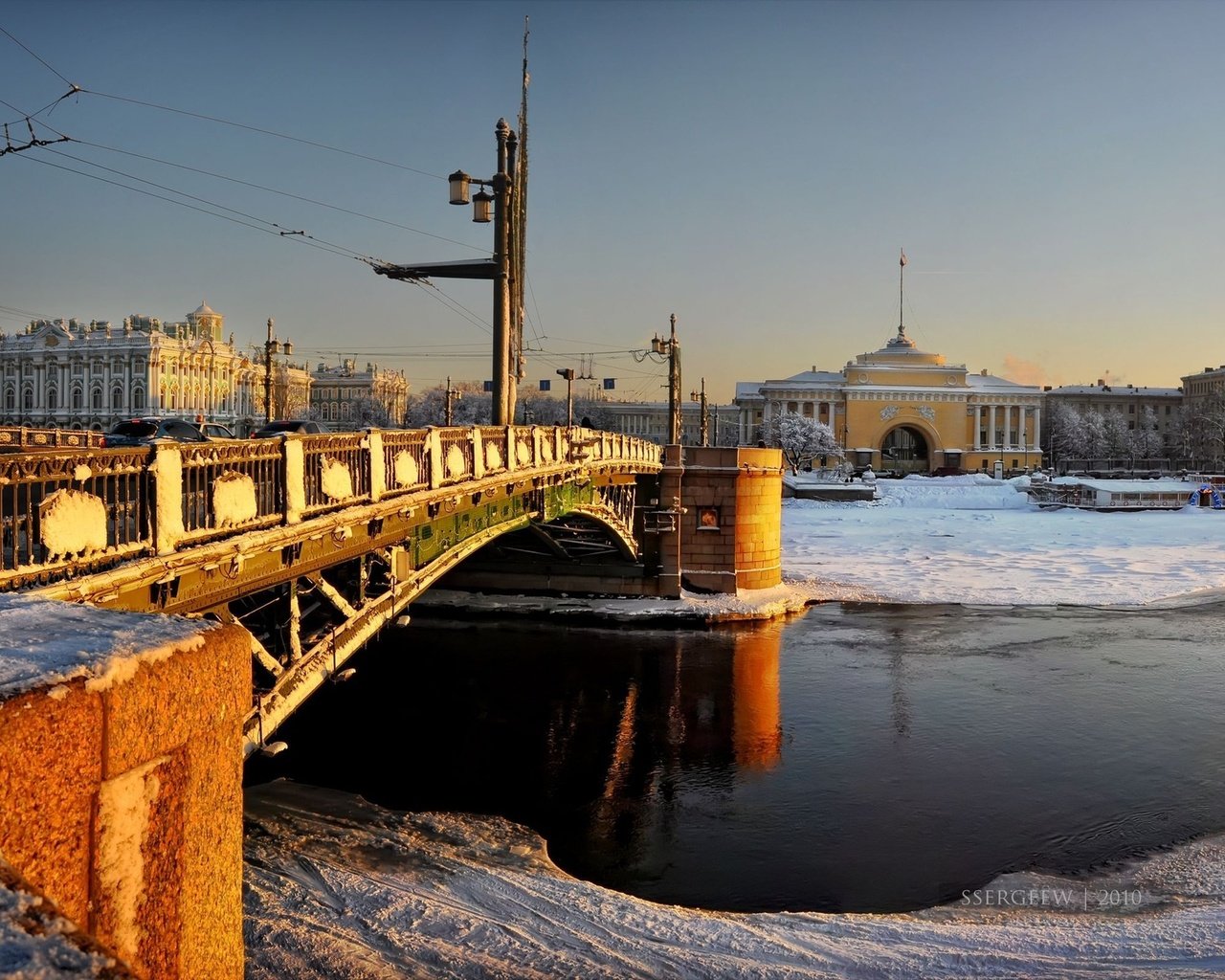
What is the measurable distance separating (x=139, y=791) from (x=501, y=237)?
1232cm

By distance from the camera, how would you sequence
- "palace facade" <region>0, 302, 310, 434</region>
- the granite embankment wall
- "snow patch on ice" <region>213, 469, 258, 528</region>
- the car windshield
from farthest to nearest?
"palace facade" <region>0, 302, 310, 434</region>, the car windshield, "snow patch on ice" <region>213, 469, 258, 528</region>, the granite embankment wall

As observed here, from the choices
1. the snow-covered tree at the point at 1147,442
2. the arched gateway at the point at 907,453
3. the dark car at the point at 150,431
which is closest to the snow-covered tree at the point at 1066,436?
the snow-covered tree at the point at 1147,442

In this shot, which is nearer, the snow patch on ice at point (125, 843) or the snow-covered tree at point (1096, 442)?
the snow patch on ice at point (125, 843)

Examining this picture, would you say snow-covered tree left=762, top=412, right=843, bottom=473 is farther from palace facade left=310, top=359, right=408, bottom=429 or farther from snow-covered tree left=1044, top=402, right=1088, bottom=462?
palace facade left=310, top=359, right=408, bottom=429

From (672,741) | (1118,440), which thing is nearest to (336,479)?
(672,741)

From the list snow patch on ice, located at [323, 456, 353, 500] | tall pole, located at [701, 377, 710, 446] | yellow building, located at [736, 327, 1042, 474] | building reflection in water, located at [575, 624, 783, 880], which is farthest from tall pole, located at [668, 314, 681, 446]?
yellow building, located at [736, 327, 1042, 474]

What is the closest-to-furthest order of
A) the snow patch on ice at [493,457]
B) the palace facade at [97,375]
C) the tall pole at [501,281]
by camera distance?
the snow patch on ice at [493,457] < the tall pole at [501,281] < the palace facade at [97,375]

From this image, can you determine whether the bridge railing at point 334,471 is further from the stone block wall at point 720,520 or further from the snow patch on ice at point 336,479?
the stone block wall at point 720,520

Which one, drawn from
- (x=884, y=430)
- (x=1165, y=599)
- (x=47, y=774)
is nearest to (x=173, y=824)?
(x=47, y=774)

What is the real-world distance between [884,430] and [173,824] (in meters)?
96.0

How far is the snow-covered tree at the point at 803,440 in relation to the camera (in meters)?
84.2

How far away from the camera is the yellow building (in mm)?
93938

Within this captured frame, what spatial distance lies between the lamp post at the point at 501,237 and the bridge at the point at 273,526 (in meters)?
0.61

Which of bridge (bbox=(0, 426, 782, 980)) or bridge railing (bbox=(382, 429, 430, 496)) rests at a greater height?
bridge railing (bbox=(382, 429, 430, 496))
